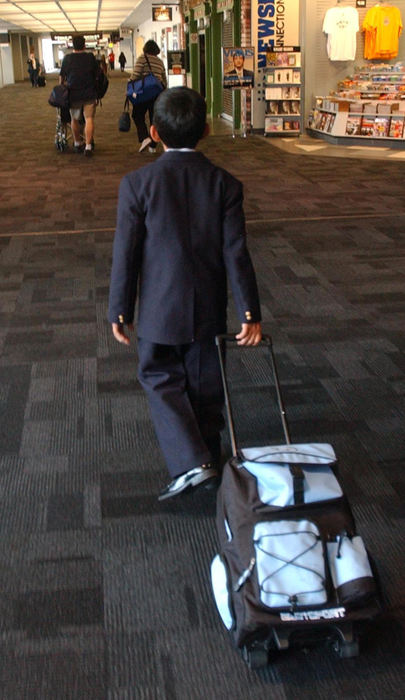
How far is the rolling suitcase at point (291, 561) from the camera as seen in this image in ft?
5.56

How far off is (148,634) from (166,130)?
1365 millimetres

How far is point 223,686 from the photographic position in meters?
1.77

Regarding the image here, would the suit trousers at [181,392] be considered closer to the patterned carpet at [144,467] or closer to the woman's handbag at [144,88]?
the patterned carpet at [144,467]

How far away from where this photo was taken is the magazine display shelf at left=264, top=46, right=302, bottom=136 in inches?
462

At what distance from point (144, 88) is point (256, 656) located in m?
9.11

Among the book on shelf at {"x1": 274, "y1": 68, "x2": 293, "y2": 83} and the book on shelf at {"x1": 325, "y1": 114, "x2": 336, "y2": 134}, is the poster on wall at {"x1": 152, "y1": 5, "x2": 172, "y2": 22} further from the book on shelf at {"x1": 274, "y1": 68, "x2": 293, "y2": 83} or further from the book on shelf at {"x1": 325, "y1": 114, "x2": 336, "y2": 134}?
the book on shelf at {"x1": 325, "y1": 114, "x2": 336, "y2": 134}

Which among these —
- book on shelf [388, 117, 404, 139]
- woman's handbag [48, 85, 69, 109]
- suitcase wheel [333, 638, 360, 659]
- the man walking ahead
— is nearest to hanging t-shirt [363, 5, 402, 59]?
book on shelf [388, 117, 404, 139]

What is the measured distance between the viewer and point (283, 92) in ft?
39.2

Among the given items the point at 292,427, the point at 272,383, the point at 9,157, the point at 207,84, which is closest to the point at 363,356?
the point at 272,383

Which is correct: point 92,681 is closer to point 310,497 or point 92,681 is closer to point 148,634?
point 148,634

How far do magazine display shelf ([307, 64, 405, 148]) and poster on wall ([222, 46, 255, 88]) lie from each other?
4.34ft

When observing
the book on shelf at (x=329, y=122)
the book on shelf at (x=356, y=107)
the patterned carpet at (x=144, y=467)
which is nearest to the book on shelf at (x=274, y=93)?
the book on shelf at (x=329, y=122)

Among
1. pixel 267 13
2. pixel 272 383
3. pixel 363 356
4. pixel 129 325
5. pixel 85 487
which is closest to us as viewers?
pixel 129 325

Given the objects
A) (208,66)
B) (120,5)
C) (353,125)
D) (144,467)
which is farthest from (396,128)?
(120,5)
